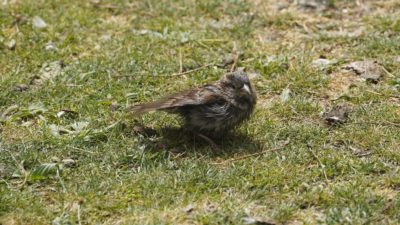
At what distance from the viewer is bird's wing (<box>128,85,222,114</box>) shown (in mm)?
6055

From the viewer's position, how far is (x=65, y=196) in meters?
5.40

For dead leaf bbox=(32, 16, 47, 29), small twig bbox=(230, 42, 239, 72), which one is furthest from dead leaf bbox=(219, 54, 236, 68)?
dead leaf bbox=(32, 16, 47, 29)

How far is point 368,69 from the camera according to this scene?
747cm

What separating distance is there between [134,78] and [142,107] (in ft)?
4.68

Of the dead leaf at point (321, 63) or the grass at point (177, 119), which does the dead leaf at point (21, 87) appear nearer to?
the grass at point (177, 119)

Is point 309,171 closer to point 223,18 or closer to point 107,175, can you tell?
point 107,175

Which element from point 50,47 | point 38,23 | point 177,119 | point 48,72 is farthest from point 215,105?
point 38,23

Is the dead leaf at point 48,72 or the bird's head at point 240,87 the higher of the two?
the bird's head at point 240,87

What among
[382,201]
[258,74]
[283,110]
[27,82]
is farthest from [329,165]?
[27,82]

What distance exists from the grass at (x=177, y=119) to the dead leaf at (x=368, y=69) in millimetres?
97

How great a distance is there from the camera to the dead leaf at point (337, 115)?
6406mm

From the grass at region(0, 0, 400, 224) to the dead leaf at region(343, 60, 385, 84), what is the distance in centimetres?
10

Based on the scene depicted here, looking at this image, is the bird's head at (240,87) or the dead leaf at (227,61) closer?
the bird's head at (240,87)

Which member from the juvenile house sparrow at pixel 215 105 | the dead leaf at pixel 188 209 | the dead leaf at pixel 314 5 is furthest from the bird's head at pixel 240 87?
the dead leaf at pixel 314 5
